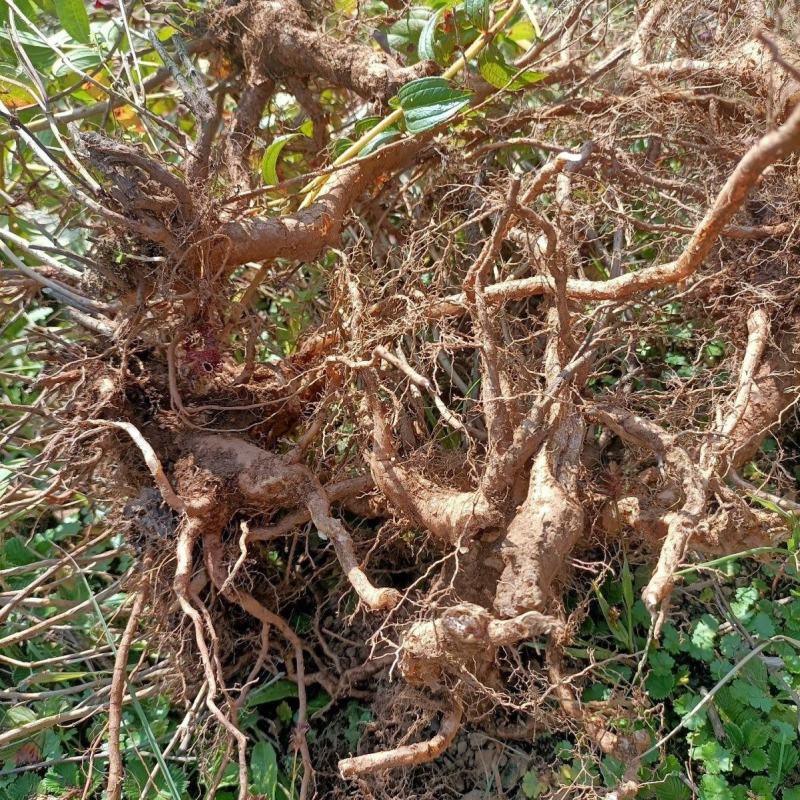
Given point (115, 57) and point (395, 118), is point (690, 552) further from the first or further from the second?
point (115, 57)

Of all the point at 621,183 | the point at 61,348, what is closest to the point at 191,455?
the point at 61,348

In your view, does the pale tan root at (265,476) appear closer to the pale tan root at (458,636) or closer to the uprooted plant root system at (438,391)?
the uprooted plant root system at (438,391)

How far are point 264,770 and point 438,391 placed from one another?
26.0 inches

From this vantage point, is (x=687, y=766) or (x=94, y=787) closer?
(x=687, y=766)

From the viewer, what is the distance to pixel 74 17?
1.32m

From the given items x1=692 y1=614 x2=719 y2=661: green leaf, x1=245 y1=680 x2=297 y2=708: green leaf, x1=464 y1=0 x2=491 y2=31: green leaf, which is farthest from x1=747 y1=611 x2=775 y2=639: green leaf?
x1=464 y1=0 x2=491 y2=31: green leaf

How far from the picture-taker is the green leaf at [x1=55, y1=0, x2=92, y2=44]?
130 centimetres

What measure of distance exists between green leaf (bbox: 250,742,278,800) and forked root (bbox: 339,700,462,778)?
0.24 m

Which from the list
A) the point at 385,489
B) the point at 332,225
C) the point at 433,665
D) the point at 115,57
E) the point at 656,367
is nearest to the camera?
the point at 433,665

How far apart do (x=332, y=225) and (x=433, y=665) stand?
686mm

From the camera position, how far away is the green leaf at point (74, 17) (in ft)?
4.28

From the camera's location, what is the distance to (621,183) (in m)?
1.13

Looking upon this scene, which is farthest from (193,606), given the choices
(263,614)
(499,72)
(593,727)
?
(499,72)

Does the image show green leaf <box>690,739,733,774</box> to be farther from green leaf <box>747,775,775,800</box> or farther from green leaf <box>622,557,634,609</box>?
green leaf <box>622,557,634,609</box>
